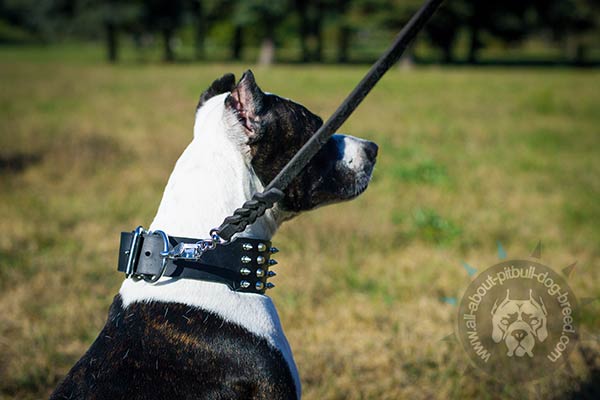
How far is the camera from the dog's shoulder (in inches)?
69.3

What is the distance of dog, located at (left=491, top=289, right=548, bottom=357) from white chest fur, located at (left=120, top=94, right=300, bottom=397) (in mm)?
2012

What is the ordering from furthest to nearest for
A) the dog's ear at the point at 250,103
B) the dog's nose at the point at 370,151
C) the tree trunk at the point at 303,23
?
the tree trunk at the point at 303,23 < the dog's nose at the point at 370,151 < the dog's ear at the point at 250,103

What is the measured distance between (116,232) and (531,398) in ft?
13.4

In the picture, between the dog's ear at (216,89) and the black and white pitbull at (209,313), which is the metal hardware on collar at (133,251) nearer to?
the black and white pitbull at (209,313)

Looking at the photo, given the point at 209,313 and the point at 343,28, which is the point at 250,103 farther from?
the point at 343,28

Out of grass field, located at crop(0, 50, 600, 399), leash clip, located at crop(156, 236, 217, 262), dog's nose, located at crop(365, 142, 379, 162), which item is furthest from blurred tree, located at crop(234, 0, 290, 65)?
leash clip, located at crop(156, 236, 217, 262)

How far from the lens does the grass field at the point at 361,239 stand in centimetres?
339

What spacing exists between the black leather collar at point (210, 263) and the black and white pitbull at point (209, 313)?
0.04 meters

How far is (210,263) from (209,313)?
16 cm

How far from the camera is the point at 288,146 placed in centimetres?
209

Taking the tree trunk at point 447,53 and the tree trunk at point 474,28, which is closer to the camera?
the tree trunk at point 474,28

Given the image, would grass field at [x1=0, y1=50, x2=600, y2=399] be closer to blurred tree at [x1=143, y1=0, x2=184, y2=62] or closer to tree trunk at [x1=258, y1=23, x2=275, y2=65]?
tree trunk at [x1=258, y1=23, x2=275, y2=65]

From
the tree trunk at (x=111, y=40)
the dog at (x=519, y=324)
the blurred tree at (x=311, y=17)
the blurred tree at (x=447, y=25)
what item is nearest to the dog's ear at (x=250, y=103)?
the dog at (x=519, y=324)

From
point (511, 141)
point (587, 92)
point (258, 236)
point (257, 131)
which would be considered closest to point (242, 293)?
point (258, 236)
